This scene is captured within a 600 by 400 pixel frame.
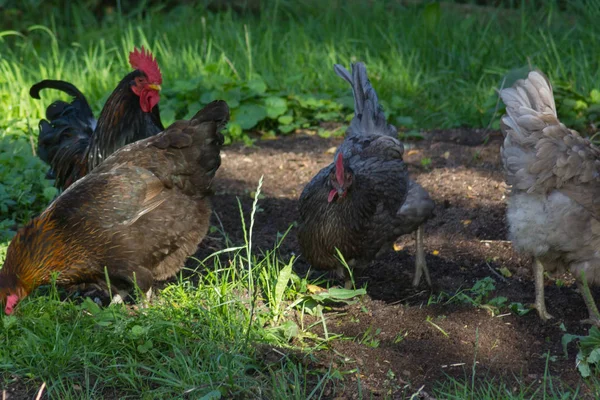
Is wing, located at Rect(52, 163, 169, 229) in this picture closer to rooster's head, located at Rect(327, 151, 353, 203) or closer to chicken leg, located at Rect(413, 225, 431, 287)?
rooster's head, located at Rect(327, 151, 353, 203)

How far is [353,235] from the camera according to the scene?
4.27 metres

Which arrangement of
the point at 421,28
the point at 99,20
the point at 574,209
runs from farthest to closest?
the point at 99,20 → the point at 421,28 → the point at 574,209

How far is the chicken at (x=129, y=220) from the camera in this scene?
4.03 metres

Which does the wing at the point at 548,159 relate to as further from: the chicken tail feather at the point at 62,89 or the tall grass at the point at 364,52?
the chicken tail feather at the point at 62,89

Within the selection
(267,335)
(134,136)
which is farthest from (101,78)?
(267,335)

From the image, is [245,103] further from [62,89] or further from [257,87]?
[62,89]

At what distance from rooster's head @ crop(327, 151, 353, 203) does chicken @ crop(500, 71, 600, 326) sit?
2.86ft

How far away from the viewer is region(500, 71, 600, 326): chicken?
12.9 feet

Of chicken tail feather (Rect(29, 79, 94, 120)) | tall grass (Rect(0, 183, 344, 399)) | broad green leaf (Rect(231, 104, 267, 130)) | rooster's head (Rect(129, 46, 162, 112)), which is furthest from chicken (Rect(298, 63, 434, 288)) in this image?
broad green leaf (Rect(231, 104, 267, 130))

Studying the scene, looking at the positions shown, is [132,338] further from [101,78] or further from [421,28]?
[421,28]

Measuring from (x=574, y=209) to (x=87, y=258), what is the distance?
2.59m

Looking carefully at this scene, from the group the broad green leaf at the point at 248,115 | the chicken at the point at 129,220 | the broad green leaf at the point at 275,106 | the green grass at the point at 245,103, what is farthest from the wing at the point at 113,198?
the broad green leaf at the point at 275,106

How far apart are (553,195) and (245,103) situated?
378 centimetres

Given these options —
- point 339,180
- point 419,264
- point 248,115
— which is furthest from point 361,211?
→ point 248,115
